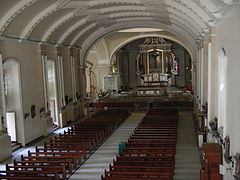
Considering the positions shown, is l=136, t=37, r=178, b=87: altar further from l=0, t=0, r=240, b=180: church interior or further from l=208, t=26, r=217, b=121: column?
l=208, t=26, r=217, b=121: column

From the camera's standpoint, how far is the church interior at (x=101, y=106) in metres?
6.75

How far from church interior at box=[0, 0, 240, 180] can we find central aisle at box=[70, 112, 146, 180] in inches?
1.4

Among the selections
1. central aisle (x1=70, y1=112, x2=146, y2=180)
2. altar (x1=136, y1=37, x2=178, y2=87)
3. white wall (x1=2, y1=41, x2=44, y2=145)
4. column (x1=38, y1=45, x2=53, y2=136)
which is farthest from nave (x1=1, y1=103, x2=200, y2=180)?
altar (x1=136, y1=37, x2=178, y2=87)

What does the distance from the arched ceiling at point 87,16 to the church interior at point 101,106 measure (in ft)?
0.16

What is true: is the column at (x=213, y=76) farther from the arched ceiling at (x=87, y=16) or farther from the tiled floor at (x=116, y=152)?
the tiled floor at (x=116, y=152)

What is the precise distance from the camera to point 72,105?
57.7ft

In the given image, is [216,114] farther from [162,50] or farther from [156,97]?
[162,50]

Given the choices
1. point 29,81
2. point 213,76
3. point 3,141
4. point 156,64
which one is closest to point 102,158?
point 3,141

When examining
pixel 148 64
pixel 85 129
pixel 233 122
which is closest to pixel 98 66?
pixel 148 64

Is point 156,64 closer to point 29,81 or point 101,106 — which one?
point 101,106

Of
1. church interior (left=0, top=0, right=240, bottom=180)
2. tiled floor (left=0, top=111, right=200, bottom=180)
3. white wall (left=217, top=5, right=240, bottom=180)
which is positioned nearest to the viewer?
white wall (left=217, top=5, right=240, bottom=180)

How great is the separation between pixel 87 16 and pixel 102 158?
7.37 m

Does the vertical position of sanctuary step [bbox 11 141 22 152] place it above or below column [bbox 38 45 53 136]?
below

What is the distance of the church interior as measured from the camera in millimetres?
6754
